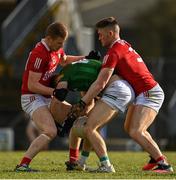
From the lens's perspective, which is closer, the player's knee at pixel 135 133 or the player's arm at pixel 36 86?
the player's knee at pixel 135 133

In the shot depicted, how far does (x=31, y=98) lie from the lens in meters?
13.4

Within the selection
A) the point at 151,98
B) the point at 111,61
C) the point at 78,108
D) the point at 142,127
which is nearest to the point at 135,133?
the point at 142,127

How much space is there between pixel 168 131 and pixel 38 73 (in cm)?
1405

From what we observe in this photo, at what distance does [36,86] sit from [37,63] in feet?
1.06

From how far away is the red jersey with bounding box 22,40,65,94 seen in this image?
522 inches

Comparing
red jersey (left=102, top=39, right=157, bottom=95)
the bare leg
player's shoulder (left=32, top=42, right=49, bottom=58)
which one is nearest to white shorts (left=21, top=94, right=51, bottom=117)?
player's shoulder (left=32, top=42, right=49, bottom=58)

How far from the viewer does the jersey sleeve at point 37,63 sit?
13.3 meters

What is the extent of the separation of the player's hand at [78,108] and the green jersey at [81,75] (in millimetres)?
305

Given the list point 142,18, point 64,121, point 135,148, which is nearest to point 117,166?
point 64,121

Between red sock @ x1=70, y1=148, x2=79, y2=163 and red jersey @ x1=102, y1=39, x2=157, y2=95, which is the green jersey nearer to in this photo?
red jersey @ x1=102, y1=39, x2=157, y2=95

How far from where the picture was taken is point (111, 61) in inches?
499

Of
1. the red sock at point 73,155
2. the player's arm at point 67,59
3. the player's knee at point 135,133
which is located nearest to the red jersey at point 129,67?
the player's knee at point 135,133

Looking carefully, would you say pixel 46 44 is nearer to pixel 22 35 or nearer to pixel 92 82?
pixel 92 82

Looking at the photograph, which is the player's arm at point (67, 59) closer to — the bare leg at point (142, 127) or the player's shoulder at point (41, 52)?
the player's shoulder at point (41, 52)
